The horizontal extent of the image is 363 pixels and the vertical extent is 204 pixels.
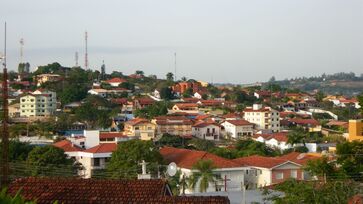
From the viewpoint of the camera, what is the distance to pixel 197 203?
9055mm

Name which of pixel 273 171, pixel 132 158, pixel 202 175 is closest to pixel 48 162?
pixel 132 158

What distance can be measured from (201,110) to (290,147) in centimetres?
2544

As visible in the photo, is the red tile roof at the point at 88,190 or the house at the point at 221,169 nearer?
the red tile roof at the point at 88,190

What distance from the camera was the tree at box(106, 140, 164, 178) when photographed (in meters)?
23.5

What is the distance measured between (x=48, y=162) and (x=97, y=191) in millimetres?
16798

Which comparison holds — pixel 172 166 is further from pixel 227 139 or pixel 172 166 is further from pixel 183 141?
pixel 227 139

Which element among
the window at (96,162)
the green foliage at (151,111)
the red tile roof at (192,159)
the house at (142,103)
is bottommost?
the window at (96,162)

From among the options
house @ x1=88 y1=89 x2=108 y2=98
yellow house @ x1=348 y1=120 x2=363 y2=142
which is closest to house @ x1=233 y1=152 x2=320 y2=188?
yellow house @ x1=348 y1=120 x2=363 y2=142

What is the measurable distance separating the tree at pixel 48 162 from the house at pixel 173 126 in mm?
23100

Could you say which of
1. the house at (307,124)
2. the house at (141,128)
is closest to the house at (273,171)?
the house at (141,128)

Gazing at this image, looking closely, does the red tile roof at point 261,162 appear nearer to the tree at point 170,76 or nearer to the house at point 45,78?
the house at point 45,78

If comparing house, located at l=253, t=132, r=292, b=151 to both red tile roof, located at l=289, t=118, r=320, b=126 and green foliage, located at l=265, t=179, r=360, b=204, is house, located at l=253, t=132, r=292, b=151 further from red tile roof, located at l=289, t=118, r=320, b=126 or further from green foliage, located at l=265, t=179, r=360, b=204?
green foliage, located at l=265, t=179, r=360, b=204

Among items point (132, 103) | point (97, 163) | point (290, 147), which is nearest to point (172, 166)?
point (97, 163)

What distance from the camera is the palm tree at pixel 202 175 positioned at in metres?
22.5
